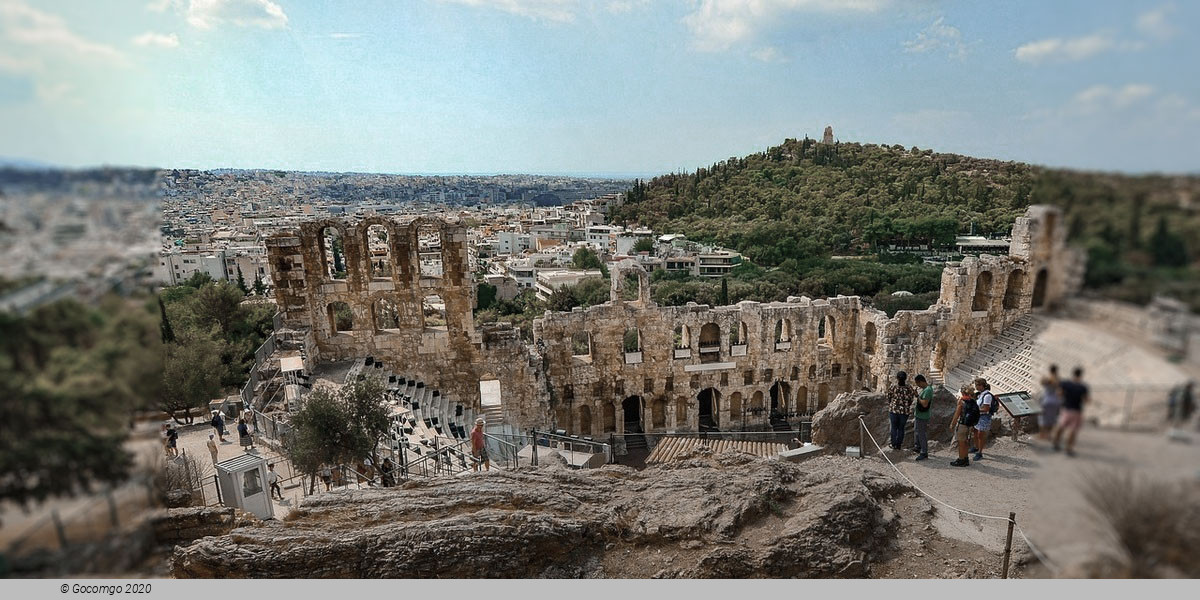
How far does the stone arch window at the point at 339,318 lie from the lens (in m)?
17.2

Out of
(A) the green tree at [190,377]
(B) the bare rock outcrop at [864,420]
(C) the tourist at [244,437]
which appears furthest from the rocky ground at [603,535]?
(A) the green tree at [190,377]

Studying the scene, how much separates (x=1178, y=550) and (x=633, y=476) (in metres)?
6.14

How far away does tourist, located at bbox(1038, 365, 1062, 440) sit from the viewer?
2508 mm

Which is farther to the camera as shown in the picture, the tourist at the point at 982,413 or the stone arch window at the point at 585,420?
the stone arch window at the point at 585,420

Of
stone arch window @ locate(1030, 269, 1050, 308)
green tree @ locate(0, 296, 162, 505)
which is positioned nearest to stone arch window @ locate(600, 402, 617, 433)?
stone arch window @ locate(1030, 269, 1050, 308)

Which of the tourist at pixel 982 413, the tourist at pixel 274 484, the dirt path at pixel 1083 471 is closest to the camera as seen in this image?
the dirt path at pixel 1083 471

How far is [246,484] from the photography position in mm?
9453

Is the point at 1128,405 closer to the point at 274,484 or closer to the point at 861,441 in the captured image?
the point at 861,441

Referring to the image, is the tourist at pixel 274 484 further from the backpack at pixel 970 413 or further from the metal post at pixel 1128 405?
the metal post at pixel 1128 405

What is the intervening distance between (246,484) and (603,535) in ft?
22.6

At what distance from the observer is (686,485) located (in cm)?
732

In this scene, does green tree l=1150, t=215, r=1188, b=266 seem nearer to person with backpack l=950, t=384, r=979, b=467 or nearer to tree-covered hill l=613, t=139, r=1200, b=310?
person with backpack l=950, t=384, r=979, b=467

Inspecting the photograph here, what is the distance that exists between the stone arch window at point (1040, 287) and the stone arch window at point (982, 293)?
2138 cm

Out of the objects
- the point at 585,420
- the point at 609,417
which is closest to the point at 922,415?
the point at 609,417
